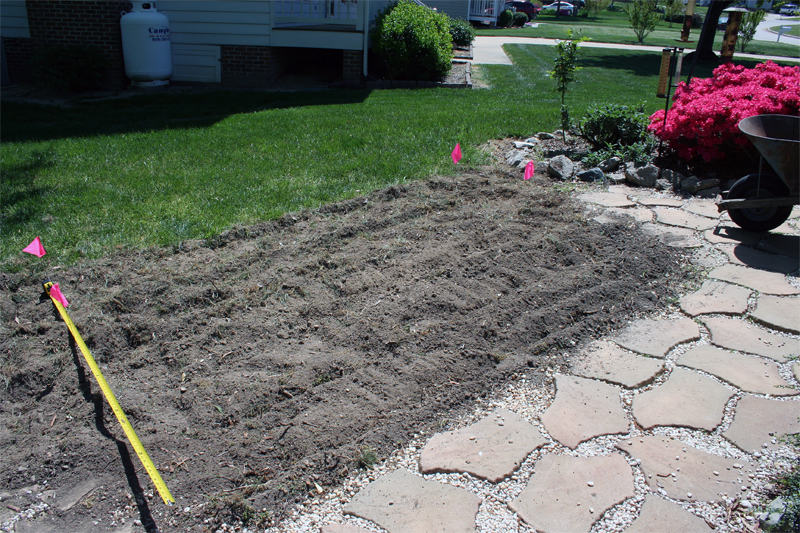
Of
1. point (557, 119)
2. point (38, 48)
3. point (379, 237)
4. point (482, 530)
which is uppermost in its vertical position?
point (38, 48)

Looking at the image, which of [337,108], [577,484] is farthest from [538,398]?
[337,108]

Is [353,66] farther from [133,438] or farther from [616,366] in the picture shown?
[133,438]

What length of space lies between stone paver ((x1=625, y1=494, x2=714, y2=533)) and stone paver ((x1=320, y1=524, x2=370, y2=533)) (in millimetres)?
929

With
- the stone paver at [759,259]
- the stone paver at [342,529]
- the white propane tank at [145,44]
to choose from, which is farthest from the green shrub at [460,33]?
the stone paver at [342,529]

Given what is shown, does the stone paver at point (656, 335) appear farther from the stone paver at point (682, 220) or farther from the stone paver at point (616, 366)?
the stone paver at point (682, 220)

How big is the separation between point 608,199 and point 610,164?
89 centimetres

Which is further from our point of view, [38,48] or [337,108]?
[38,48]

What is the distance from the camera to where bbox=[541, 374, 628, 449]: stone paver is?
2.42m

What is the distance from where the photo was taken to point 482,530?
77.9 inches

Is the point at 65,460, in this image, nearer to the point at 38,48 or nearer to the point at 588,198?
the point at 588,198

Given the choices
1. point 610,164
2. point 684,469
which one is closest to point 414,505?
point 684,469

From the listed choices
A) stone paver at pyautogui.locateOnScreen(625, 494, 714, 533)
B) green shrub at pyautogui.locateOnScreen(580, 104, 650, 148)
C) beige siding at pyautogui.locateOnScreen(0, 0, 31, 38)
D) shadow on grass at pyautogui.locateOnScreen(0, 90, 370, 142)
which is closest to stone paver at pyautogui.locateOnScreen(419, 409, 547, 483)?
stone paver at pyautogui.locateOnScreen(625, 494, 714, 533)

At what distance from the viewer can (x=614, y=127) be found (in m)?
6.07

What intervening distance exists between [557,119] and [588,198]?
3167mm
